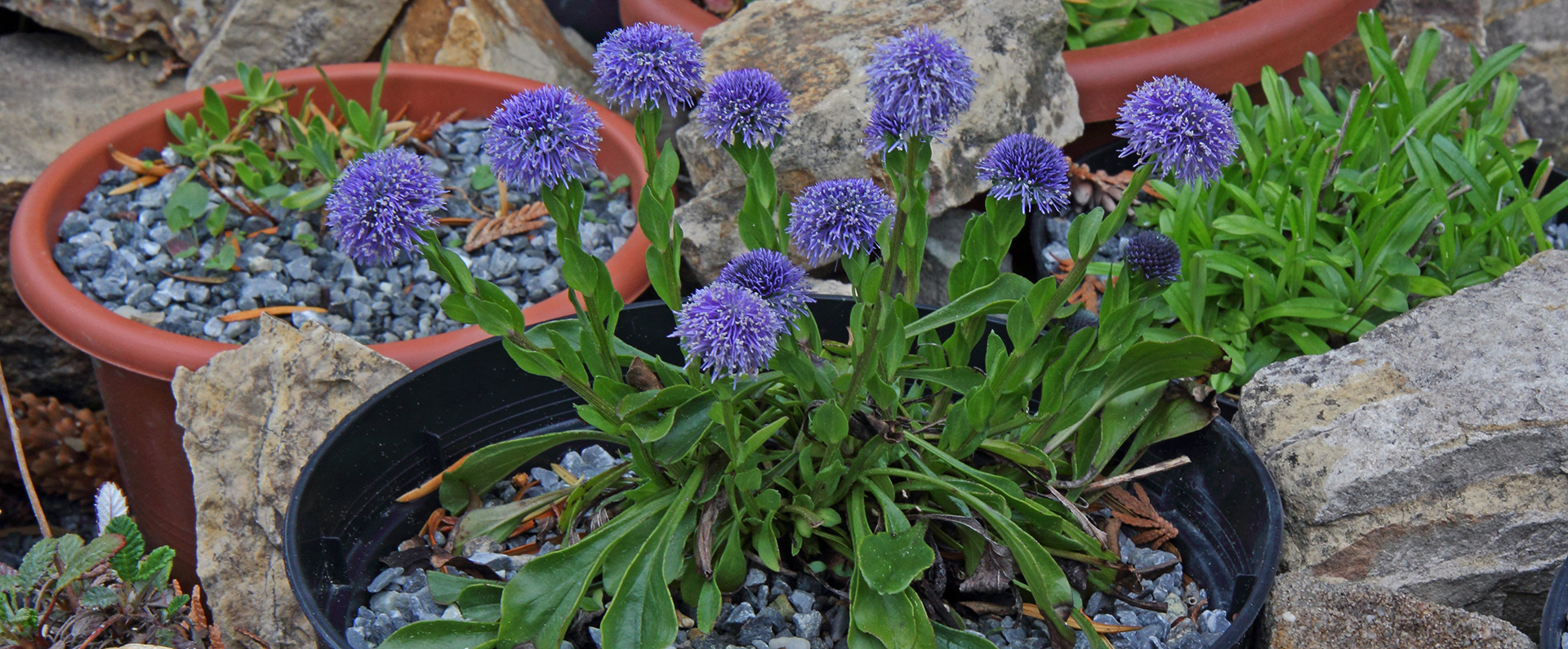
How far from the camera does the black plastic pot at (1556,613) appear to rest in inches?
43.5

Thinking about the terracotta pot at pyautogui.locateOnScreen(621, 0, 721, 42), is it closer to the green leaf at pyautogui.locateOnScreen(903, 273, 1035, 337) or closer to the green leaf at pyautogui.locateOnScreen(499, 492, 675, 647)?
the green leaf at pyautogui.locateOnScreen(903, 273, 1035, 337)

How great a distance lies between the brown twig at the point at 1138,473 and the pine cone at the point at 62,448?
6.16 feet

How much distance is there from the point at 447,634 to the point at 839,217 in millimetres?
549

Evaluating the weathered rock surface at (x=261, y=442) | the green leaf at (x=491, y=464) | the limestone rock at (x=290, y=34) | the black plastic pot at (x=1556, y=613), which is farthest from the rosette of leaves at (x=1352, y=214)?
the limestone rock at (x=290, y=34)

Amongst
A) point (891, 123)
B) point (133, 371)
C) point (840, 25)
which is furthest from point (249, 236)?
point (891, 123)

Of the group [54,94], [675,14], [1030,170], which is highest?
[1030,170]

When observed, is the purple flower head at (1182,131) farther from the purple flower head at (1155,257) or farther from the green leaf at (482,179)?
the green leaf at (482,179)

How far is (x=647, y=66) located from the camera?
1.00 meters

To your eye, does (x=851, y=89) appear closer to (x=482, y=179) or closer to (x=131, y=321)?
(x=482, y=179)

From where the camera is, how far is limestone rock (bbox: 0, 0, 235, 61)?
2.27 meters

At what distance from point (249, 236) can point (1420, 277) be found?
6.26ft

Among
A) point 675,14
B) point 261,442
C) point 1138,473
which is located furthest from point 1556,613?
point 675,14

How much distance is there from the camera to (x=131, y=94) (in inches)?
93.2

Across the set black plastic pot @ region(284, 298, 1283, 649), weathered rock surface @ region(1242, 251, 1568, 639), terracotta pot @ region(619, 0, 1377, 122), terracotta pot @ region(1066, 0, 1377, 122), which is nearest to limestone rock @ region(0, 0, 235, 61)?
terracotta pot @ region(619, 0, 1377, 122)
